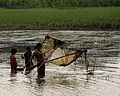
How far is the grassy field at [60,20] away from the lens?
50494 mm

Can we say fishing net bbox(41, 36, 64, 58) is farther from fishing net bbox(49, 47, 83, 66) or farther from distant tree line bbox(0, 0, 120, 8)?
distant tree line bbox(0, 0, 120, 8)

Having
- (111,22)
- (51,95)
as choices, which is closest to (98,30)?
(111,22)

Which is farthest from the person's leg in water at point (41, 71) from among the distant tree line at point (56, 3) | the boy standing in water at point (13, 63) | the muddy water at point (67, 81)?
the distant tree line at point (56, 3)

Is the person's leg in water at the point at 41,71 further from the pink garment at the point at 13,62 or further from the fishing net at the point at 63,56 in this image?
the pink garment at the point at 13,62

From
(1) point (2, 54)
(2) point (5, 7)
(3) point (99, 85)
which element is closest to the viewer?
(3) point (99, 85)

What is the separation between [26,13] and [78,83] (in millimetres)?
49045

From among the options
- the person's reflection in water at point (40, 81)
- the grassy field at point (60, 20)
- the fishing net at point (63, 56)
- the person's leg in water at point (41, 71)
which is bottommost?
the grassy field at point (60, 20)

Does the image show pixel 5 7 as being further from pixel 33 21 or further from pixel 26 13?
pixel 33 21

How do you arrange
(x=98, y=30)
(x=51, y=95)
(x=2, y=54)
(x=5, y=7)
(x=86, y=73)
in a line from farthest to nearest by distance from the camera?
(x=5, y=7) < (x=98, y=30) < (x=2, y=54) < (x=86, y=73) < (x=51, y=95)

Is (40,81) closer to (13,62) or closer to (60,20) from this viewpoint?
(13,62)

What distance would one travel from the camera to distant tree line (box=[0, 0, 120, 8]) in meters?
76.9

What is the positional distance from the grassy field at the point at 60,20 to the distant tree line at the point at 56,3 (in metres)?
Result: 9.48

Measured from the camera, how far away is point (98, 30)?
4812 centimetres

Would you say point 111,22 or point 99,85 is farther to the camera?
point 111,22
